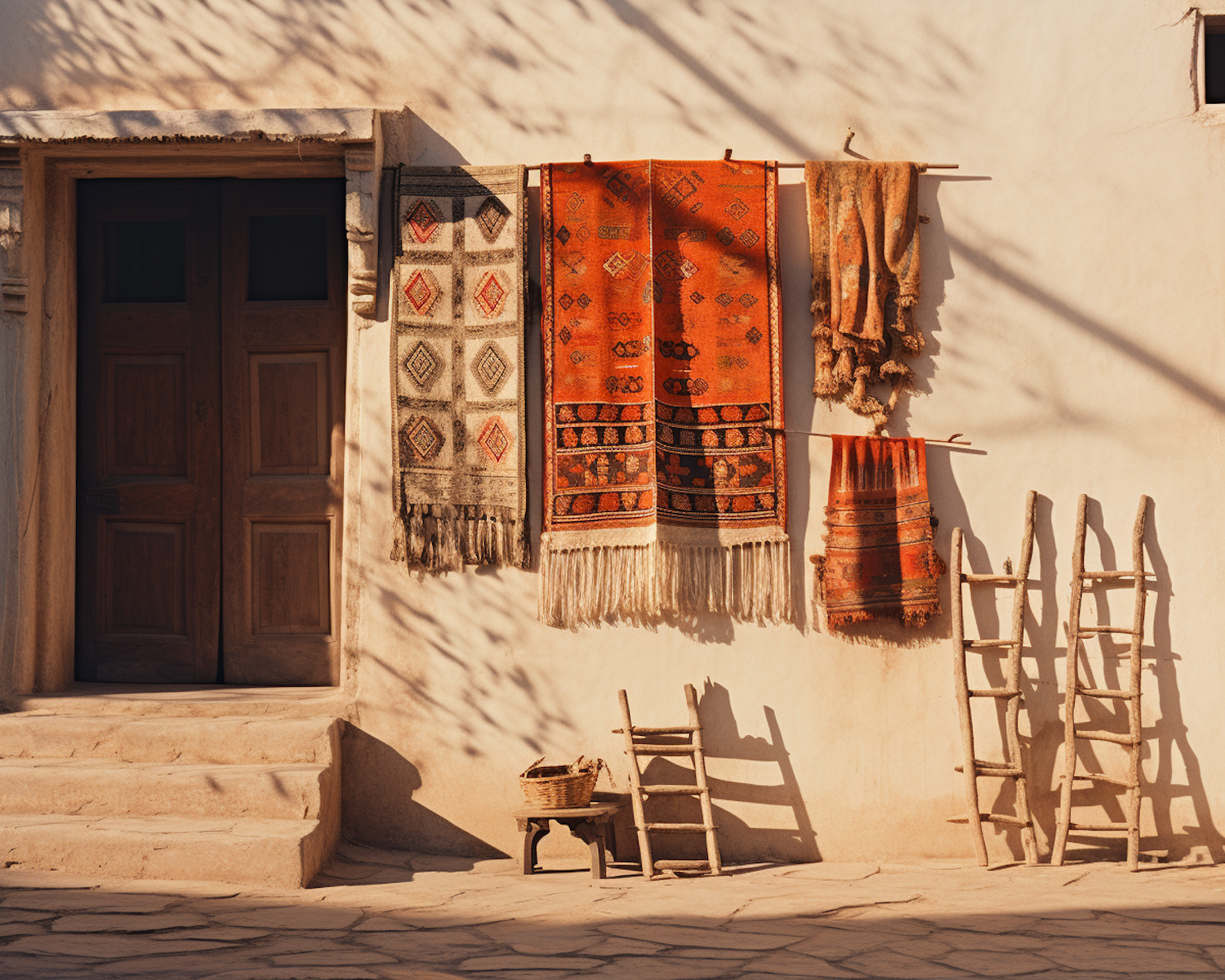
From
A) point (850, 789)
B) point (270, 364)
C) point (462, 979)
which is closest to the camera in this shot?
point (462, 979)

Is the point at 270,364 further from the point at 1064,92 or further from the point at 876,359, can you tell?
the point at 1064,92

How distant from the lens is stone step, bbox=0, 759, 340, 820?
14.8 ft

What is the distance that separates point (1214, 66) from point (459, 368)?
3759 millimetres

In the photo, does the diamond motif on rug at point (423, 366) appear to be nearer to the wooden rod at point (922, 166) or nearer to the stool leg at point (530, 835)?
the wooden rod at point (922, 166)

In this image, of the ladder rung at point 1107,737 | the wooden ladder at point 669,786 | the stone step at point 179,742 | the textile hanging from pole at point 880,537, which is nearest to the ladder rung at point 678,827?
the wooden ladder at point 669,786


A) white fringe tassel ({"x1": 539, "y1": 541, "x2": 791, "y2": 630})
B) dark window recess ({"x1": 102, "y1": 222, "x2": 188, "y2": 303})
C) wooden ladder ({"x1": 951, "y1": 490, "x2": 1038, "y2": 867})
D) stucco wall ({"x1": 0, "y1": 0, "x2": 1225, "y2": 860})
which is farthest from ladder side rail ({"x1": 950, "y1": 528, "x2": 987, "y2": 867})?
dark window recess ({"x1": 102, "y1": 222, "x2": 188, "y2": 303})

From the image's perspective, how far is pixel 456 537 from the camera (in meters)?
5.00

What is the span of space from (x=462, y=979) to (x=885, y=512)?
2718 mm

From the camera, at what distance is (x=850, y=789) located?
4.93m

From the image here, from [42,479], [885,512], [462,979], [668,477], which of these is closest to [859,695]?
[885,512]

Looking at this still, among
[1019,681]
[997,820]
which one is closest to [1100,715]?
[1019,681]

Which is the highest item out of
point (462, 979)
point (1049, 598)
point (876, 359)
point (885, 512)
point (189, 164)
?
point (189, 164)

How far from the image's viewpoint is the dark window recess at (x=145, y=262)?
5469 mm

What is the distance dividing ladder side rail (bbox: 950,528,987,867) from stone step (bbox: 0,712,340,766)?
8.66 ft
